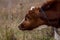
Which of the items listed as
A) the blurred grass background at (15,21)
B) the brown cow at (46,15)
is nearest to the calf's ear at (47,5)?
the brown cow at (46,15)

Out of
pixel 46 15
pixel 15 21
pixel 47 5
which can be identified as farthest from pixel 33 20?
pixel 15 21

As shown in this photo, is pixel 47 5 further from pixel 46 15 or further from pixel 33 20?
pixel 33 20

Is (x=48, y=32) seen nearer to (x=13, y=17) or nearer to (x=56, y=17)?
(x=13, y=17)

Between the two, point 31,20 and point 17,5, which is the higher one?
point 17,5

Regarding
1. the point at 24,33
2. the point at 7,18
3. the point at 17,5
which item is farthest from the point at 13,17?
the point at 24,33

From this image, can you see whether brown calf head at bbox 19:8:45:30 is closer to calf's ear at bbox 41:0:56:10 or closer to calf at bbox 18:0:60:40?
calf at bbox 18:0:60:40

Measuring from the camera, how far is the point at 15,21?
7371 mm

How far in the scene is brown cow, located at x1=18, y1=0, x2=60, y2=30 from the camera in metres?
4.65

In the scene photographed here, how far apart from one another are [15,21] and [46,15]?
267 centimetres

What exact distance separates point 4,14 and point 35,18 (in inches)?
130

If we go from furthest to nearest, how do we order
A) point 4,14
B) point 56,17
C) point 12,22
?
point 4,14 → point 12,22 → point 56,17

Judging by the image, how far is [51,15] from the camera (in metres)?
4.71

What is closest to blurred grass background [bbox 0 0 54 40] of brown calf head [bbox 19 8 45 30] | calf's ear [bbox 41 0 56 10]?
brown calf head [bbox 19 8 45 30]

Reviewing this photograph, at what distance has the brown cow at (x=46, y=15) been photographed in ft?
15.3
